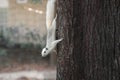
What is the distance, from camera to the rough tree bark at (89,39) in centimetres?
178

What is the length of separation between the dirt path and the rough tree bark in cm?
517

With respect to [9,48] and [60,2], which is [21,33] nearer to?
[9,48]

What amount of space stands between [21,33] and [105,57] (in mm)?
5404

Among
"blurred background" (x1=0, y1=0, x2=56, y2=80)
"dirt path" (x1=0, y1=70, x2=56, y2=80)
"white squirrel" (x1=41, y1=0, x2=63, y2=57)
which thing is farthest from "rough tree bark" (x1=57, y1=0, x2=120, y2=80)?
"dirt path" (x1=0, y1=70, x2=56, y2=80)

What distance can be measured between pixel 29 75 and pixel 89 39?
5.42m

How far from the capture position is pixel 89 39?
182 cm

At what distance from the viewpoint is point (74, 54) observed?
6.13 ft

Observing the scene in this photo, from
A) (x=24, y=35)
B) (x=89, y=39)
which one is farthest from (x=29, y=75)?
(x=89, y=39)

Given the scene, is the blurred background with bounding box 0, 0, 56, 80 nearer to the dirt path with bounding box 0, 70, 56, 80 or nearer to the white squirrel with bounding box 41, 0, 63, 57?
the dirt path with bounding box 0, 70, 56, 80

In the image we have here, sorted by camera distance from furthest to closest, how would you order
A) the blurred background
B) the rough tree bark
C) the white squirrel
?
the blurred background < the white squirrel < the rough tree bark

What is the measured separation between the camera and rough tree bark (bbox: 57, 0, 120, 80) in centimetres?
178

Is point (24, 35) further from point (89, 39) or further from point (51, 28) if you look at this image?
point (89, 39)

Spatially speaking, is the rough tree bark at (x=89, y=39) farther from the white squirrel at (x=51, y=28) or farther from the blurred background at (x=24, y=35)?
the blurred background at (x=24, y=35)

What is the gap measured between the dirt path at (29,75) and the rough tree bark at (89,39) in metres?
5.17
